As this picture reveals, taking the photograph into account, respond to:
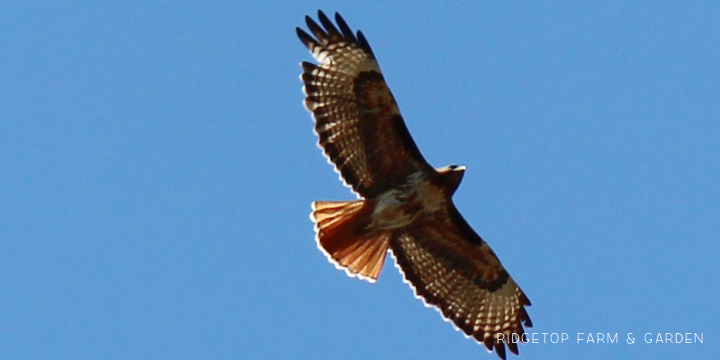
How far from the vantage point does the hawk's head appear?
36.4 feet

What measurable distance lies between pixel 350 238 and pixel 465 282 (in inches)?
60.1

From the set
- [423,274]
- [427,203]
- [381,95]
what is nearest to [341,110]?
[381,95]

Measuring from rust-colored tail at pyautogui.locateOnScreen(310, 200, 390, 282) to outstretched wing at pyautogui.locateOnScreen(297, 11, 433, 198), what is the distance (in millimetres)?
269

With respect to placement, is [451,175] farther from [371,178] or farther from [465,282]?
[465,282]

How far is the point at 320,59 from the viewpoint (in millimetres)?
10945

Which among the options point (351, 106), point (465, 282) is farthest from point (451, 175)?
point (465, 282)

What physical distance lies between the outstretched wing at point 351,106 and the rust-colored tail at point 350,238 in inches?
10.6

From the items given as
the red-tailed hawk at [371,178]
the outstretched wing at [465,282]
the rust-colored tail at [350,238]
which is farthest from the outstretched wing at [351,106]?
the outstretched wing at [465,282]

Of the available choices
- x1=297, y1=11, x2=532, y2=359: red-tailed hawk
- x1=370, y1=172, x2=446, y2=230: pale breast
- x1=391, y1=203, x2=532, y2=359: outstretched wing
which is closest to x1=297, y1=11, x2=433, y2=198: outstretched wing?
x1=297, y1=11, x2=532, y2=359: red-tailed hawk

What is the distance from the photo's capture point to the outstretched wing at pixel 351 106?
10930 millimetres

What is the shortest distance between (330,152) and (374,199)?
2.00 ft

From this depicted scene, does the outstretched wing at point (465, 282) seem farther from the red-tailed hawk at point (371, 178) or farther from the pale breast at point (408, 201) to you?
the pale breast at point (408, 201)

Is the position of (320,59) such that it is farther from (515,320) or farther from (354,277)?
(515,320)

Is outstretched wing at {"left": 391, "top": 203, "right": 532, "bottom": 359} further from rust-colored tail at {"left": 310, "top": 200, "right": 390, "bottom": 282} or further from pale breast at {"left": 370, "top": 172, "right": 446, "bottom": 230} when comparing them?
pale breast at {"left": 370, "top": 172, "right": 446, "bottom": 230}
